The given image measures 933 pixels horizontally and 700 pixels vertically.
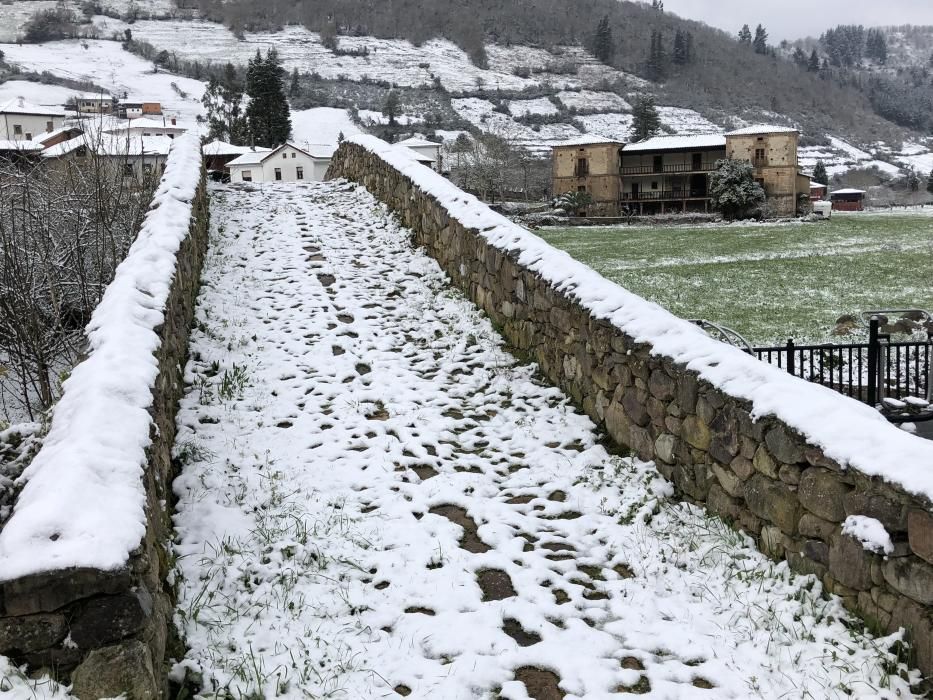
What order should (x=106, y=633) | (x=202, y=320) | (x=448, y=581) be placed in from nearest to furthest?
(x=106, y=633) → (x=448, y=581) → (x=202, y=320)

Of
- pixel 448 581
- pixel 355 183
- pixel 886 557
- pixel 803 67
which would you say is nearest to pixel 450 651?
pixel 448 581

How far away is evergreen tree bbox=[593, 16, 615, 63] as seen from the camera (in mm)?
163000

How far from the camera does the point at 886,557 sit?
3.25 meters

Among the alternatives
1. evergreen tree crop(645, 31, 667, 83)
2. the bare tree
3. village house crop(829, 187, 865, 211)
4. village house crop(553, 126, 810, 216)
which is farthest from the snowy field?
the bare tree

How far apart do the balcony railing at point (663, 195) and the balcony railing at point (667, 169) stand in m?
1.54

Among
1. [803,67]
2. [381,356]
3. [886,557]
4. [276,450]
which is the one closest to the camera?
[886,557]

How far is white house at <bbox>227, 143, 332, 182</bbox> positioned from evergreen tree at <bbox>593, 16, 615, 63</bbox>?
115292 millimetres

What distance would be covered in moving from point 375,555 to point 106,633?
1728mm

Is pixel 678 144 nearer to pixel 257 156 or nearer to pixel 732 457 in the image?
pixel 257 156

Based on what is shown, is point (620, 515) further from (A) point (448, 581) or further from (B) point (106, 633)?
(B) point (106, 633)

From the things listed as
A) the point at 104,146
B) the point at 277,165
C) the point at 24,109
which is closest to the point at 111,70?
the point at 24,109

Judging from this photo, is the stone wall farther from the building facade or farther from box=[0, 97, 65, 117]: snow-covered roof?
box=[0, 97, 65, 117]: snow-covered roof

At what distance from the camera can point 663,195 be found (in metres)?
59.4

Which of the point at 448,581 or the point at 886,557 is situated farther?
the point at 448,581
